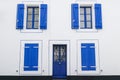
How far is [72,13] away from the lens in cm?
1165

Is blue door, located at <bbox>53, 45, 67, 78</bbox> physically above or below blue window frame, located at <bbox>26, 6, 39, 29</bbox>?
below

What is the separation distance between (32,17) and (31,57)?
2.67 meters

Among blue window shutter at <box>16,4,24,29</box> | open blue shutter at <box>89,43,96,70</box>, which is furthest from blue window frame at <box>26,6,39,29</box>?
open blue shutter at <box>89,43,96,70</box>

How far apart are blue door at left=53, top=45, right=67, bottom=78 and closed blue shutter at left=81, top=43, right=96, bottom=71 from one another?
3.86ft

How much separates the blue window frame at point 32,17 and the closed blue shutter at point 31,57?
132cm

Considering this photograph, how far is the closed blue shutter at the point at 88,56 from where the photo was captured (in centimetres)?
1125

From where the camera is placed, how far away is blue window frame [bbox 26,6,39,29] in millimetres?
11828

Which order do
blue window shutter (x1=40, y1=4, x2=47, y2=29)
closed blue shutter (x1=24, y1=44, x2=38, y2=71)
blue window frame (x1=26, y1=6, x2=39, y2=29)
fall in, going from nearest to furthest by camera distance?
1. closed blue shutter (x1=24, y1=44, x2=38, y2=71)
2. blue window shutter (x1=40, y1=4, x2=47, y2=29)
3. blue window frame (x1=26, y1=6, x2=39, y2=29)

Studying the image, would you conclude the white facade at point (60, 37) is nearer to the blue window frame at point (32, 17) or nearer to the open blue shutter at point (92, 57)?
the open blue shutter at point (92, 57)

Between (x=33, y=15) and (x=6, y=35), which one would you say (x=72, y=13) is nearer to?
(x=33, y=15)

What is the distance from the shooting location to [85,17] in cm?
1198

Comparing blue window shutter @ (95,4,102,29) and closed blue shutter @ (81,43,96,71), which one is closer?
closed blue shutter @ (81,43,96,71)

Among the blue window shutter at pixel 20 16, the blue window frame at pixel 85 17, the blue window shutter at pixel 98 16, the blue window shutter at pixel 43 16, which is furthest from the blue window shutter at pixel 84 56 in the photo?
the blue window shutter at pixel 20 16

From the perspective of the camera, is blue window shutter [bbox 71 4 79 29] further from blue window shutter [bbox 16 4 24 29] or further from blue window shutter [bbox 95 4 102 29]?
blue window shutter [bbox 16 4 24 29]
